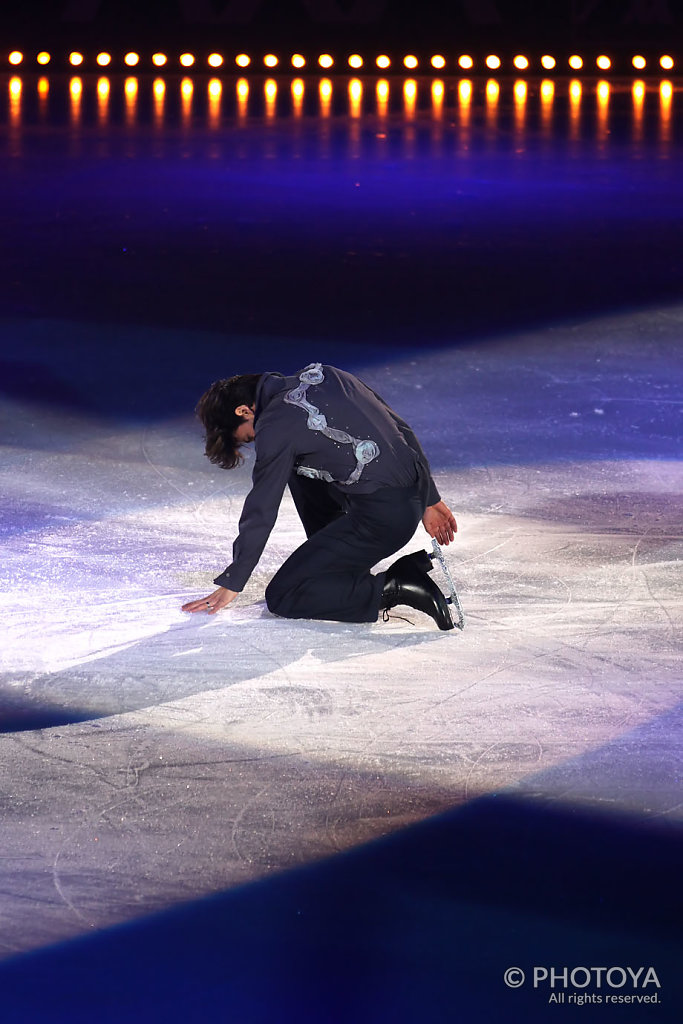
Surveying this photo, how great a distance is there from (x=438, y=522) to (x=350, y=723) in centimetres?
86

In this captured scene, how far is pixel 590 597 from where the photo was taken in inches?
155

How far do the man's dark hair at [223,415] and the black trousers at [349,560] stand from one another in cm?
42

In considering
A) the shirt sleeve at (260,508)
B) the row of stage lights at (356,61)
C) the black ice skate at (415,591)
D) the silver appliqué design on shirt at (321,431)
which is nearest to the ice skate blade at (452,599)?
the black ice skate at (415,591)

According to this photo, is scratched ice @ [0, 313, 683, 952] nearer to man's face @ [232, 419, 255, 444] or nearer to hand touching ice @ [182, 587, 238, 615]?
hand touching ice @ [182, 587, 238, 615]

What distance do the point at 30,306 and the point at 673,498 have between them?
3.52m

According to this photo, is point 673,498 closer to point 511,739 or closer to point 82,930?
point 511,739

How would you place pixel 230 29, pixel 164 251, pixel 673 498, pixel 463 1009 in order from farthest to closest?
pixel 230 29 → pixel 164 251 → pixel 673 498 → pixel 463 1009

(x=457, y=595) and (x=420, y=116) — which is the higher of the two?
(x=420, y=116)

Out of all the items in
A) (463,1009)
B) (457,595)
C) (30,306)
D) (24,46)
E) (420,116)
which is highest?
(24,46)

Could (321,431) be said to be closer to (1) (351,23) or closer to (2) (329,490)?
(2) (329,490)

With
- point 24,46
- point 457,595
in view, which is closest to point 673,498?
point 457,595

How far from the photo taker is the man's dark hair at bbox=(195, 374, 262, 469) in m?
3.54

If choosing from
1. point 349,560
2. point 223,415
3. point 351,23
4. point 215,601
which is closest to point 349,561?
point 349,560

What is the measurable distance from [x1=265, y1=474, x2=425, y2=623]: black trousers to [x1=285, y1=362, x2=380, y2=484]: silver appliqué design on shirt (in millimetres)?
100
